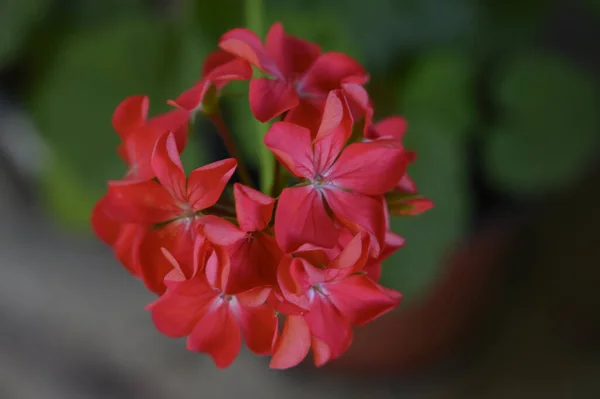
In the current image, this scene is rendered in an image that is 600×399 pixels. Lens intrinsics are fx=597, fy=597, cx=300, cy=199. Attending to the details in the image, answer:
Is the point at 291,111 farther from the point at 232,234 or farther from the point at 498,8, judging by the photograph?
the point at 498,8

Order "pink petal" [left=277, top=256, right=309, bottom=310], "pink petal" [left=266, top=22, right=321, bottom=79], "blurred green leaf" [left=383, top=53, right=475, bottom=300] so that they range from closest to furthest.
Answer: "pink petal" [left=277, top=256, right=309, bottom=310], "pink petal" [left=266, top=22, right=321, bottom=79], "blurred green leaf" [left=383, top=53, right=475, bottom=300]

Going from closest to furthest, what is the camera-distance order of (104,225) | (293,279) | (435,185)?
(293,279) < (104,225) < (435,185)

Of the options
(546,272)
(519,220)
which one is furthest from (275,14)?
(546,272)

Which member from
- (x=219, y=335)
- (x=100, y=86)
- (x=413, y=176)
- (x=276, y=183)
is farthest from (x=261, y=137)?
(x=100, y=86)

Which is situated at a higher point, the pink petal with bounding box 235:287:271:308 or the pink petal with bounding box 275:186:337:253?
the pink petal with bounding box 275:186:337:253

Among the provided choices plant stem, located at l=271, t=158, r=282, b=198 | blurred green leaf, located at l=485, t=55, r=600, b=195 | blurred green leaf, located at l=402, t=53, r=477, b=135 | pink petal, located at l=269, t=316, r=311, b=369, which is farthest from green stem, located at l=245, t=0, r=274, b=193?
blurred green leaf, located at l=485, t=55, r=600, b=195

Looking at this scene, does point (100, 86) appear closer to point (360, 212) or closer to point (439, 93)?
point (439, 93)

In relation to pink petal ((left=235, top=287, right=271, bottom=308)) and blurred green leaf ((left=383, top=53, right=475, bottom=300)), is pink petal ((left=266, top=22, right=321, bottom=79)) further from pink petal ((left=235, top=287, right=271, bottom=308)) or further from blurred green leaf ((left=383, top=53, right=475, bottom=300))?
blurred green leaf ((left=383, top=53, right=475, bottom=300))
